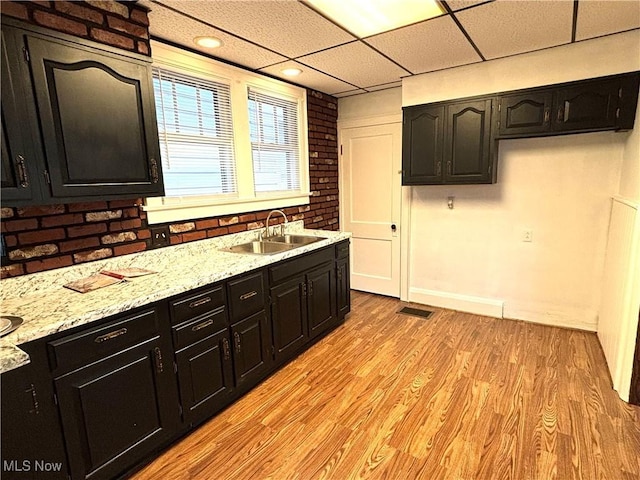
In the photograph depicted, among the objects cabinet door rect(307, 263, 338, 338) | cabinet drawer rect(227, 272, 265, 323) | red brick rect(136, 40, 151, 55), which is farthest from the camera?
cabinet door rect(307, 263, 338, 338)

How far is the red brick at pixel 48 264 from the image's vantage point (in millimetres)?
1756

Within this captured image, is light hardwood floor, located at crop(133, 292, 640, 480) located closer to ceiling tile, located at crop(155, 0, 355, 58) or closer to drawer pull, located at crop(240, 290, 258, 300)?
drawer pull, located at crop(240, 290, 258, 300)

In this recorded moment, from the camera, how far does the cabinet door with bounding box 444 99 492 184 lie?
3.07 metres

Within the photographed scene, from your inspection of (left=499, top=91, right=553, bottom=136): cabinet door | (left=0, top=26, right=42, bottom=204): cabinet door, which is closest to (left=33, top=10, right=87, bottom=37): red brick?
(left=0, top=26, right=42, bottom=204): cabinet door

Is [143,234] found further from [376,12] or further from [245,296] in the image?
[376,12]

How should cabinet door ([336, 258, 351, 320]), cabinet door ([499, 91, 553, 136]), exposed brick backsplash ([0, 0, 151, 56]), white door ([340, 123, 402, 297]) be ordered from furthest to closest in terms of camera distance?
white door ([340, 123, 402, 297]) < cabinet door ([336, 258, 351, 320]) < cabinet door ([499, 91, 553, 136]) < exposed brick backsplash ([0, 0, 151, 56])

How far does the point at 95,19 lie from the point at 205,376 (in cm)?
210

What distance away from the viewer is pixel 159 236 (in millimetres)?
2369

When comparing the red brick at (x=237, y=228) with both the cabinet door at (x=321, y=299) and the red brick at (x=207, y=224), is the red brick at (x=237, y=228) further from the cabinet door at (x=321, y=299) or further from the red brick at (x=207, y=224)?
the cabinet door at (x=321, y=299)

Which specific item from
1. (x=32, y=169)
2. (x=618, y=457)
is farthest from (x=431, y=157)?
(x=32, y=169)

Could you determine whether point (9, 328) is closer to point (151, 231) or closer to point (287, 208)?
point (151, 231)

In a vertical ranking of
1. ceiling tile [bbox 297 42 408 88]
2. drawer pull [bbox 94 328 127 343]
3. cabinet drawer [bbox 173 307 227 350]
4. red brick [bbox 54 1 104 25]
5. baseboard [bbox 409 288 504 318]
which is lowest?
baseboard [bbox 409 288 504 318]

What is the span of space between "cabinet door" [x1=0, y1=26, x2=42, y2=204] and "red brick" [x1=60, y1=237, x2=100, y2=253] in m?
0.43

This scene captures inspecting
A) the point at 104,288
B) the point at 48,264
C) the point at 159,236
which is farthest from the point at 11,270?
the point at 159,236
